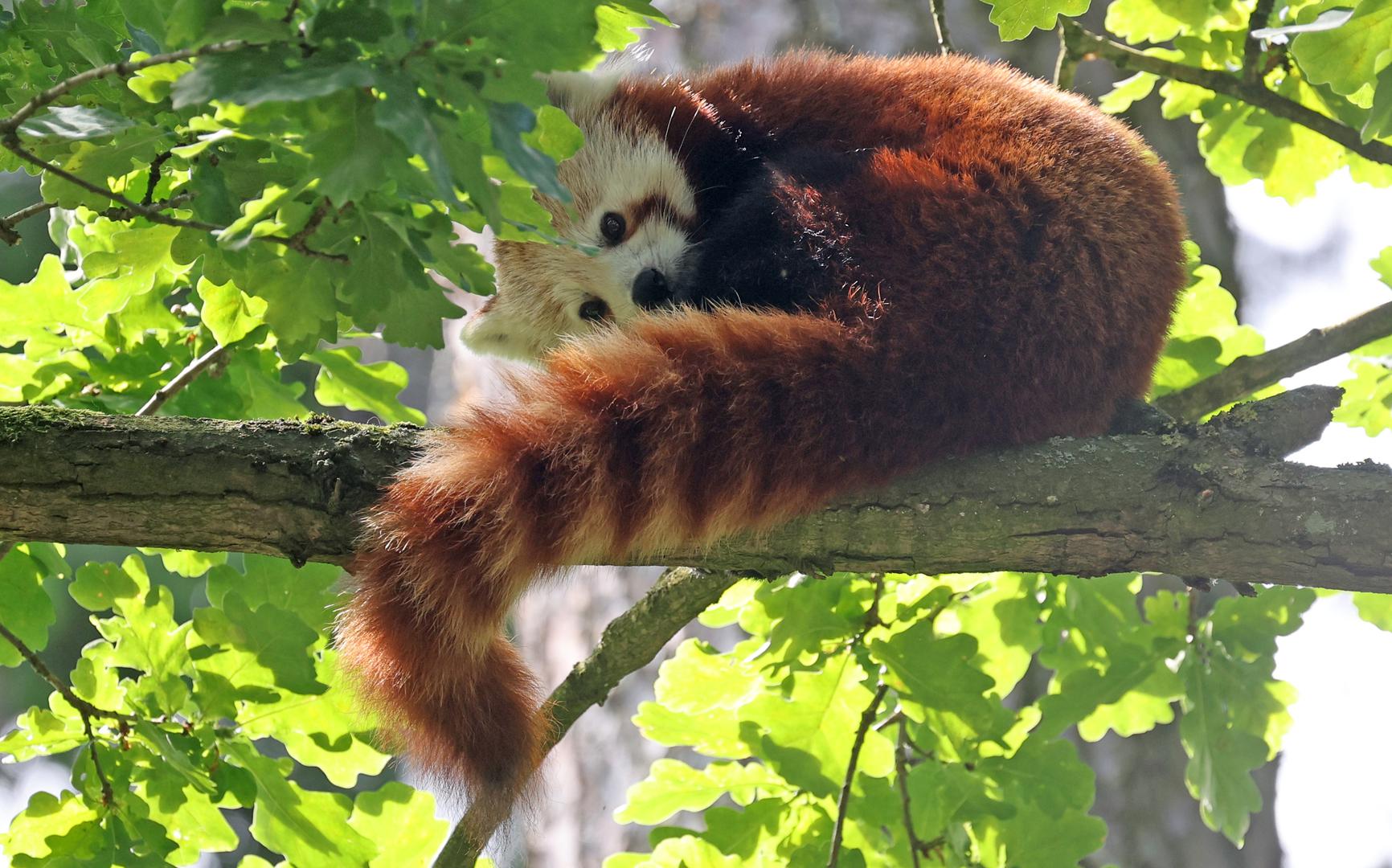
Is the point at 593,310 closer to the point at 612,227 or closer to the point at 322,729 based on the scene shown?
the point at 612,227

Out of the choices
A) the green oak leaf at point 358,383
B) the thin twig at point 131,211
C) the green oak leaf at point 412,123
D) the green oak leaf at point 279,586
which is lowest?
the green oak leaf at point 279,586

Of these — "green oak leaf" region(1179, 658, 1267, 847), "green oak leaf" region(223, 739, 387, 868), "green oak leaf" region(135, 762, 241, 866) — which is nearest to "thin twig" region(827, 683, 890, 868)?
"green oak leaf" region(1179, 658, 1267, 847)

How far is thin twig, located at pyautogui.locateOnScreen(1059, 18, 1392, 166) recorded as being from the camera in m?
2.37

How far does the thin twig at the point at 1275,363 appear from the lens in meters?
2.32

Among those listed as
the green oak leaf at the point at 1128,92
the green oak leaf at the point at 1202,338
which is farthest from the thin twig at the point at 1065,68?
the green oak leaf at the point at 1202,338

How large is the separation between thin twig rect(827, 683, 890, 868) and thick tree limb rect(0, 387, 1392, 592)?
443 millimetres

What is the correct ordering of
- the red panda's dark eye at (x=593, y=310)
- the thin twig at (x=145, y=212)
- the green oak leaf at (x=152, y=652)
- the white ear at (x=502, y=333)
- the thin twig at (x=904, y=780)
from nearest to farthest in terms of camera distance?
1. the thin twig at (x=145, y=212)
2. the green oak leaf at (x=152, y=652)
3. the thin twig at (x=904, y=780)
4. the red panda's dark eye at (x=593, y=310)
5. the white ear at (x=502, y=333)

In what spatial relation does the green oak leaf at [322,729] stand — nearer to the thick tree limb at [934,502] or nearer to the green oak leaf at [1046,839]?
the thick tree limb at [934,502]

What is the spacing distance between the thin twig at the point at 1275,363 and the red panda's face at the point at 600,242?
118 centimetres

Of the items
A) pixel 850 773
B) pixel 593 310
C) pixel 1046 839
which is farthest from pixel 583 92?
pixel 1046 839

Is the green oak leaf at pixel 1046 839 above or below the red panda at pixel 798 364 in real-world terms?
below

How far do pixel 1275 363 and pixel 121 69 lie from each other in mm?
2212

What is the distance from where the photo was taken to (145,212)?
1.49 metres

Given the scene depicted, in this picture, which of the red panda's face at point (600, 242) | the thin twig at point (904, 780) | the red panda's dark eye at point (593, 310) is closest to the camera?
the thin twig at point (904, 780)
